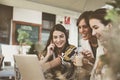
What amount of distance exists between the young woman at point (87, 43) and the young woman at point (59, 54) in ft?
0.66

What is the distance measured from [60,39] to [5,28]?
4.41 metres

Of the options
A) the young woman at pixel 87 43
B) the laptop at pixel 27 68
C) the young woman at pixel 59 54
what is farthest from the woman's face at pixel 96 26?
the laptop at pixel 27 68

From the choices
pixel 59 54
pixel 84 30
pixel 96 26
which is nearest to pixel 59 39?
pixel 59 54

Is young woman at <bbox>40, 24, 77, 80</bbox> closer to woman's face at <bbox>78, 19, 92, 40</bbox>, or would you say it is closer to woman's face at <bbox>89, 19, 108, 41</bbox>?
woman's face at <bbox>78, 19, 92, 40</bbox>

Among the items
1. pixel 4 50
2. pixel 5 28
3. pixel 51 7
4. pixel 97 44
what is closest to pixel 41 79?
pixel 97 44

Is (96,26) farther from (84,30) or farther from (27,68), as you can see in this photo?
(27,68)

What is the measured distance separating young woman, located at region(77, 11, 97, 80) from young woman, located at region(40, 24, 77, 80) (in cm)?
20

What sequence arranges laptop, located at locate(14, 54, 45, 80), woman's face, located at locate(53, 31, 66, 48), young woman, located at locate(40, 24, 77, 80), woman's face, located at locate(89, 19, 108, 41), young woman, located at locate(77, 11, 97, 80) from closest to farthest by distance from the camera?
woman's face, located at locate(89, 19, 108, 41) < young woman, located at locate(77, 11, 97, 80) < laptop, located at locate(14, 54, 45, 80) < young woman, located at locate(40, 24, 77, 80) < woman's face, located at locate(53, 31, 66, 48)

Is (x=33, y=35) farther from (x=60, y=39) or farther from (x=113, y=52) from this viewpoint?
(x=113, y=52)

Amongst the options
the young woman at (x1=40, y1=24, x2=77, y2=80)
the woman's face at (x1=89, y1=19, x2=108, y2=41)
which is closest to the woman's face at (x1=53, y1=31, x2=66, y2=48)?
the young woman at (x1=40, y1=24, x2=77, y2=80)

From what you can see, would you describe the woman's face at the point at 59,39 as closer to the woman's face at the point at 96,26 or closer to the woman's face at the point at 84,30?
the woman's face at the point at 84,30

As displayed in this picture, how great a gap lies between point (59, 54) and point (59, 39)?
152 millimetres

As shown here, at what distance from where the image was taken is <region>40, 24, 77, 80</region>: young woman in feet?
6.84

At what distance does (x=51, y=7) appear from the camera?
3.04 metres
